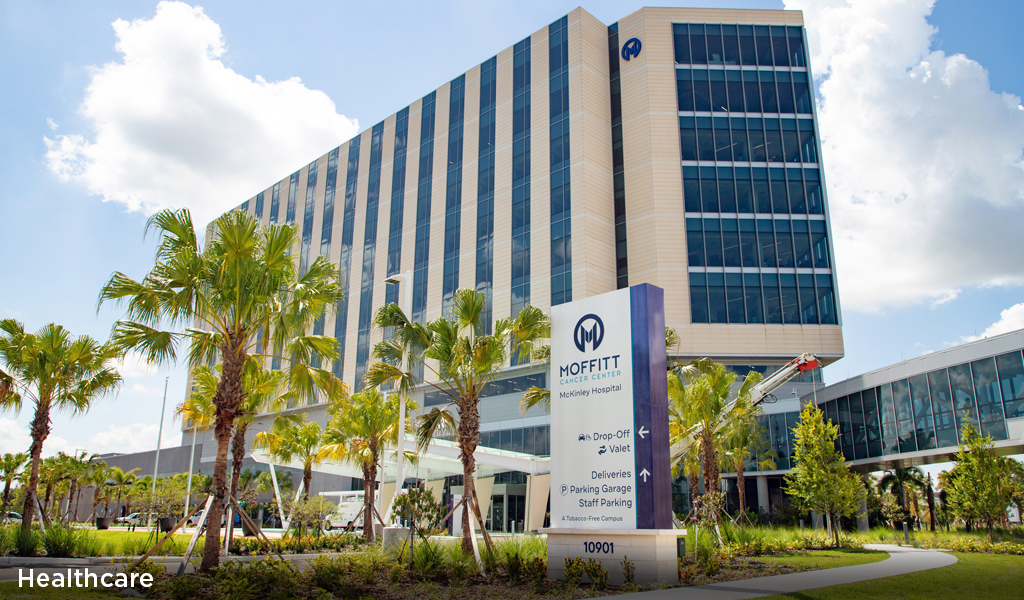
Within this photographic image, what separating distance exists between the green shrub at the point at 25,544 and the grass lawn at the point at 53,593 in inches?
348

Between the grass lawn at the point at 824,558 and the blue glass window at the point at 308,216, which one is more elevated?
the blue glass window at the point at 308,216

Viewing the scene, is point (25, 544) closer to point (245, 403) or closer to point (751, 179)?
point (245, 403)

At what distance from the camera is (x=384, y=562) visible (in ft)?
54.1

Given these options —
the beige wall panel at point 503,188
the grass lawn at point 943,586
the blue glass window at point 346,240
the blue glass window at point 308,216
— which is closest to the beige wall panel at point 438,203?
the beige wall panel at point 503,188

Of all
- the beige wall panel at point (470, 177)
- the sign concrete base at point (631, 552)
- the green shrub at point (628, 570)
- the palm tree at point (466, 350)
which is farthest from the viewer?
the beige wall panel at point (470, 177)

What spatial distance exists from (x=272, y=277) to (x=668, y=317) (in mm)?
32384

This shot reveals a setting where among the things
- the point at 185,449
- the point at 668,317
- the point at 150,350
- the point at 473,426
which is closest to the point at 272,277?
the point at 150,350

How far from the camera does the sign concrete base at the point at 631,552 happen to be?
47.8ft

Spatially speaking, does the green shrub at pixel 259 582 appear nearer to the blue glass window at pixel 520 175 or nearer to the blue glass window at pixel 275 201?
the blue glass window at pixel 520 175

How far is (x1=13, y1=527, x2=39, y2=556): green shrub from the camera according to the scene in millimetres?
20234

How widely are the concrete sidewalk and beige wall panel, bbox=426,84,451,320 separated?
3906cm

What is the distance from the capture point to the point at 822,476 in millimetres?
28891

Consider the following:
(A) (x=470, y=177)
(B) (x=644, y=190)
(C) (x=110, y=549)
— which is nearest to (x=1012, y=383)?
(B) (x=644, y=190)

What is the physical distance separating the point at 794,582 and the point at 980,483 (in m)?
15.6
